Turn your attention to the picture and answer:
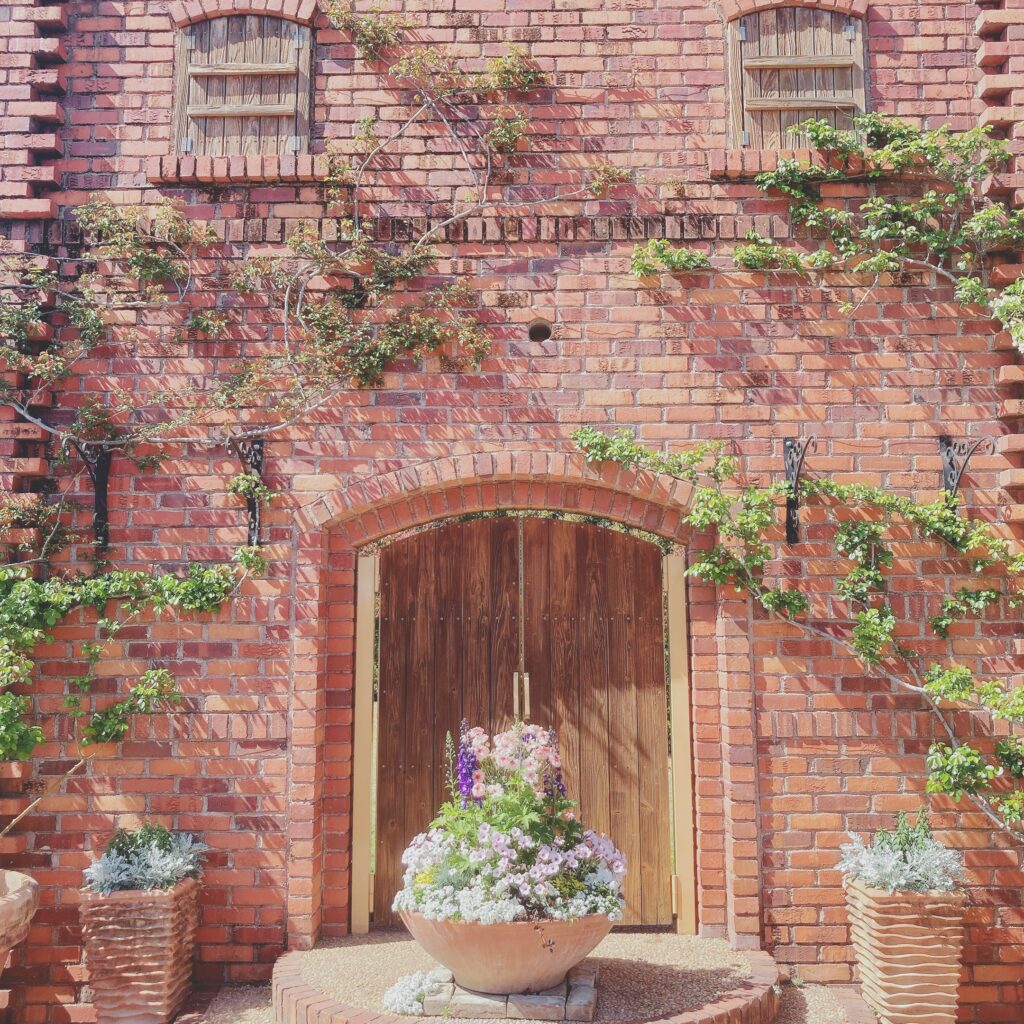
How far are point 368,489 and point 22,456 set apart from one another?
1812mm

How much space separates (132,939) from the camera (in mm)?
4027

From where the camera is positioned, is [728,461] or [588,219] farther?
[588,219]

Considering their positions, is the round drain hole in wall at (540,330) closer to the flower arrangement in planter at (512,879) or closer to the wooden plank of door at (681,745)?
the wooden plank of door at (681,745)

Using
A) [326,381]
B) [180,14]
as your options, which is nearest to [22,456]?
[326,381]

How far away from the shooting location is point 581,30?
489 cm

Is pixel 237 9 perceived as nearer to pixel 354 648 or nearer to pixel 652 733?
pixel 354 648

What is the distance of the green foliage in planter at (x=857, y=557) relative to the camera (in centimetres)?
439

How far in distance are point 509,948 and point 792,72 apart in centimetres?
459

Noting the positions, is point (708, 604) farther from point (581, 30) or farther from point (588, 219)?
point (581, 30)

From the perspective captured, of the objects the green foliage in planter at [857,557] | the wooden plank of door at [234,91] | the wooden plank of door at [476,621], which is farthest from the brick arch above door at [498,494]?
the wooden plank of door at [234,91]

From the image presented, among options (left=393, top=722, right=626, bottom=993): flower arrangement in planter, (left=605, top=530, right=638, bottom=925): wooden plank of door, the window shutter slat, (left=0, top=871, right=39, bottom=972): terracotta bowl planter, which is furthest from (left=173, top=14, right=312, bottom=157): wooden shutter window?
(left=0, top=871, right=39, bottom=972): terracotta bowl planter

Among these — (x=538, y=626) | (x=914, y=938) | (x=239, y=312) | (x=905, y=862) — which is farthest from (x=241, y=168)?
(x=914, y=938)

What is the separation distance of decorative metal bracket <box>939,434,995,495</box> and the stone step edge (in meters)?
2.48

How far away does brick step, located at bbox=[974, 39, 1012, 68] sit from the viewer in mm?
4699
